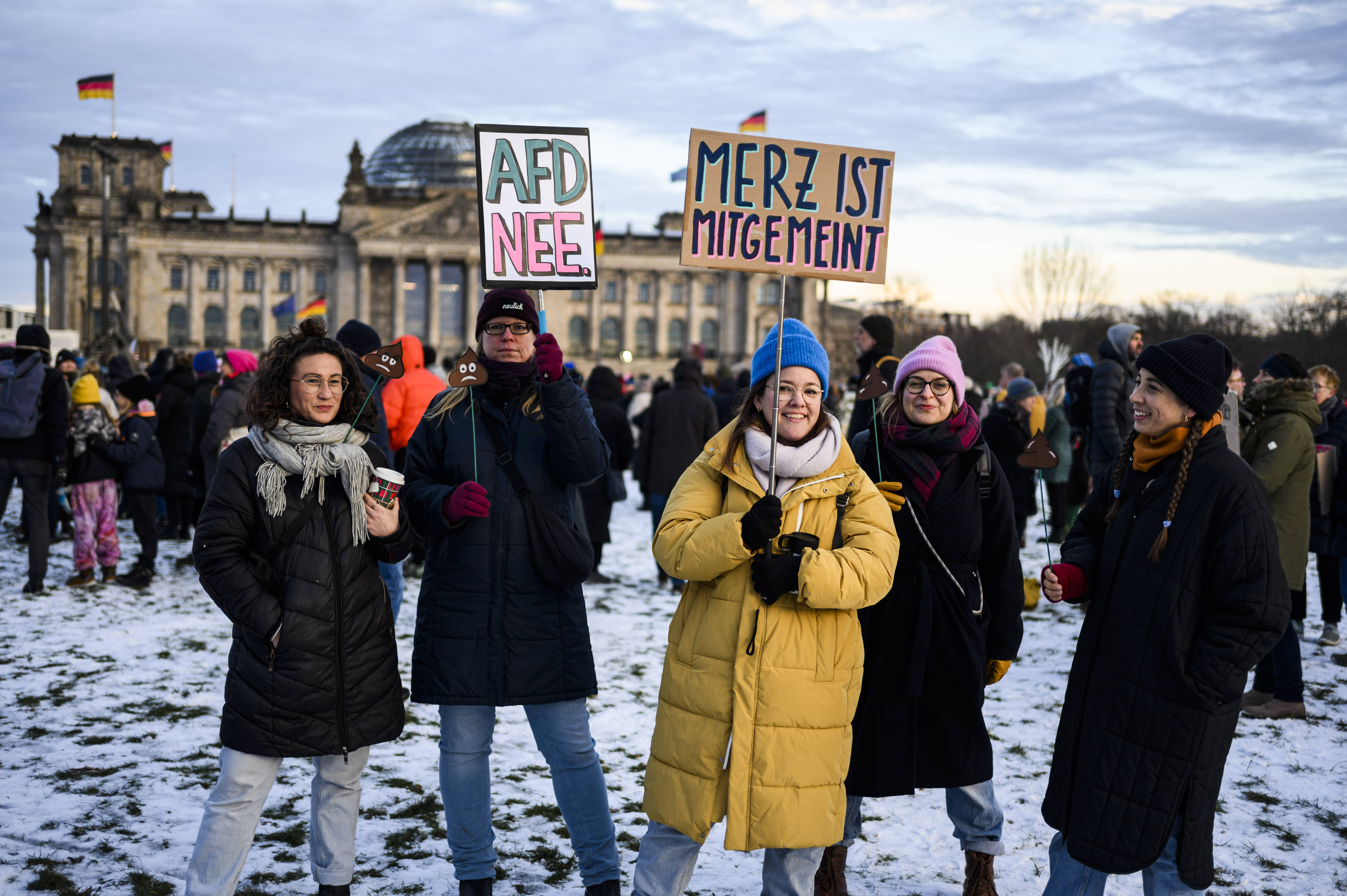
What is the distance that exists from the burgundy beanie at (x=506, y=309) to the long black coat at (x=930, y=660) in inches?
57.9

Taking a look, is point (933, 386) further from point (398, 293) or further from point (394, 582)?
point (398, 293)

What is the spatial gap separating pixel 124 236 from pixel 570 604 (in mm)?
78206

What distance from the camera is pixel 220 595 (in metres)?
3.01

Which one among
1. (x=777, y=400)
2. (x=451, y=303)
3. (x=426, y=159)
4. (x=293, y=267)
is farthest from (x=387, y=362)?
(x=426, y=159)

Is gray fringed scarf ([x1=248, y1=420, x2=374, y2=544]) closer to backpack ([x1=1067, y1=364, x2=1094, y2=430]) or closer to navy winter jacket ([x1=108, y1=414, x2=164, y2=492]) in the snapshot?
navy winter jacket ([x1=108, y1=414, x2=164, y2=492])

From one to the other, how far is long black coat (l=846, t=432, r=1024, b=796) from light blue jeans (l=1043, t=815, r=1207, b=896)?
401 mm

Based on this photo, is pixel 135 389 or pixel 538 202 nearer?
pixel 538 202

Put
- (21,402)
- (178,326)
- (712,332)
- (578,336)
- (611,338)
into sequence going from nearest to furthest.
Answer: (21,402) < (178,326) < (578,336) < (611,338) < (712,332)

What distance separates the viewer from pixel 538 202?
401cm

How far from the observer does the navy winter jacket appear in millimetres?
8539

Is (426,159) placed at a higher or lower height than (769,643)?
higher

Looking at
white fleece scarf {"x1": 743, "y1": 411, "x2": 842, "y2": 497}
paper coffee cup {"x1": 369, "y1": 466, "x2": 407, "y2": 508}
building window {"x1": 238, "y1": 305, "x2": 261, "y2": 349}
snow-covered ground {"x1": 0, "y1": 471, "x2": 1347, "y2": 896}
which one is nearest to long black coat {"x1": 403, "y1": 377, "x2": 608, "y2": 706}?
paper coffee cup {"x1": 369, "y1": 466, "x2": 407, "y2": 508}

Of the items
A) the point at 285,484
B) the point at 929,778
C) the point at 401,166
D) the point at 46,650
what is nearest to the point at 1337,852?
the point at 929,778

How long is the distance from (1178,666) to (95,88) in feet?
202
